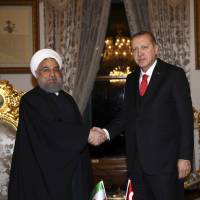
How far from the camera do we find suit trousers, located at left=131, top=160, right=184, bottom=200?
2.63m

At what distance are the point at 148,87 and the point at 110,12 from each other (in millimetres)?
2206

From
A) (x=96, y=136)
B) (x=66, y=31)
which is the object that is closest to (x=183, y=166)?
(x=96, y=136)

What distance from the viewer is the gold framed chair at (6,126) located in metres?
2.94

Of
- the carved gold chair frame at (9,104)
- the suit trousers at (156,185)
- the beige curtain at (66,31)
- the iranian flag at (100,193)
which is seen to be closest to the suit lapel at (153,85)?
the suit trousers at (156,185)

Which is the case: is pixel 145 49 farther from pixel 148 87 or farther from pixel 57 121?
pixel 57 121

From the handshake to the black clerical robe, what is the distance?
0.16 meters

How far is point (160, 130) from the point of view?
264 cm

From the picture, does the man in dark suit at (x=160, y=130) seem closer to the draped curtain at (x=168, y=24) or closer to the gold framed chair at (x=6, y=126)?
the gold framed chair at (x=6, y=126)

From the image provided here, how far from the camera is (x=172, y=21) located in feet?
14.6

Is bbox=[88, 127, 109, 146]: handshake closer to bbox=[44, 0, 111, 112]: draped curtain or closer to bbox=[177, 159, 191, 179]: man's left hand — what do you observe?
bbox=[177, 159, 191, 179]: man's left hand

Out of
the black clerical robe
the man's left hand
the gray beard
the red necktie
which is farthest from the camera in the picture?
the gray beard

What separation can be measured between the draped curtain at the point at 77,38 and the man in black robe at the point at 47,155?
158 centimetres

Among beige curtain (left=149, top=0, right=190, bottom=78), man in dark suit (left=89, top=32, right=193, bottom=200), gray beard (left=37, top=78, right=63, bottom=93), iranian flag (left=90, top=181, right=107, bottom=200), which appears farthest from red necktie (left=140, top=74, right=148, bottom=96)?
beige curtain (left=149, top=0, right=190, bottom=78)

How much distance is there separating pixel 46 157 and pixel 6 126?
505 millimetres
